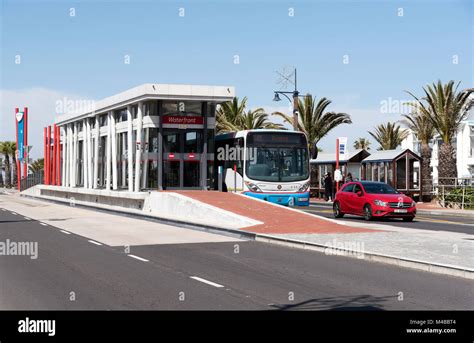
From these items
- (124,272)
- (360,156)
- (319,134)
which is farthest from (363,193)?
(319,134)

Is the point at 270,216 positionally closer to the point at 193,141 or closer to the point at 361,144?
the point at 193,141

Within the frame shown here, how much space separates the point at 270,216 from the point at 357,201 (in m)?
5.77

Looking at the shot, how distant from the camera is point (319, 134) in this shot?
5600 centimetres

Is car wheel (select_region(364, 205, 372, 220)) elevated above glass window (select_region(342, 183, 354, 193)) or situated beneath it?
situated beneath

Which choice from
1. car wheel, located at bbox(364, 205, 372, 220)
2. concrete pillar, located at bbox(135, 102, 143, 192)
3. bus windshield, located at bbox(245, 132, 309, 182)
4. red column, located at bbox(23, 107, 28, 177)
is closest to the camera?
car wheel, located at bbox(364, 205, 372, 220)

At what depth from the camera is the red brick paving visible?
66.9ft

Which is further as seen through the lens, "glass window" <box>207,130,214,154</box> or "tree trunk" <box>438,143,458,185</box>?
"tree trunk" <box>438,143,458,185</box>

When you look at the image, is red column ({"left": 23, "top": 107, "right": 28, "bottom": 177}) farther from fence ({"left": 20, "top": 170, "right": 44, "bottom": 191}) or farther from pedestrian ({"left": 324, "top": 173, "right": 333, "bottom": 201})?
pedestrian ({"left": 324, "top": 173, "right": 333, "bottom": 201})

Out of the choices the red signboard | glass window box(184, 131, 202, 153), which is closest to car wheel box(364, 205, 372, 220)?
glass window box(184, 131, 202, 153)

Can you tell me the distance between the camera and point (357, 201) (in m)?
27.8

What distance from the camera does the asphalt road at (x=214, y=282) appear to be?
9.27m

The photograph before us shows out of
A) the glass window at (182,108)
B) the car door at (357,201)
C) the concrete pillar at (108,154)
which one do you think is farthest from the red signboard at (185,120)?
the car door at (357,201)

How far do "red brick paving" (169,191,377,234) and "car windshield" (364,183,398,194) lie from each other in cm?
439

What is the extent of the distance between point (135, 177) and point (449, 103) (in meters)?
21.1
